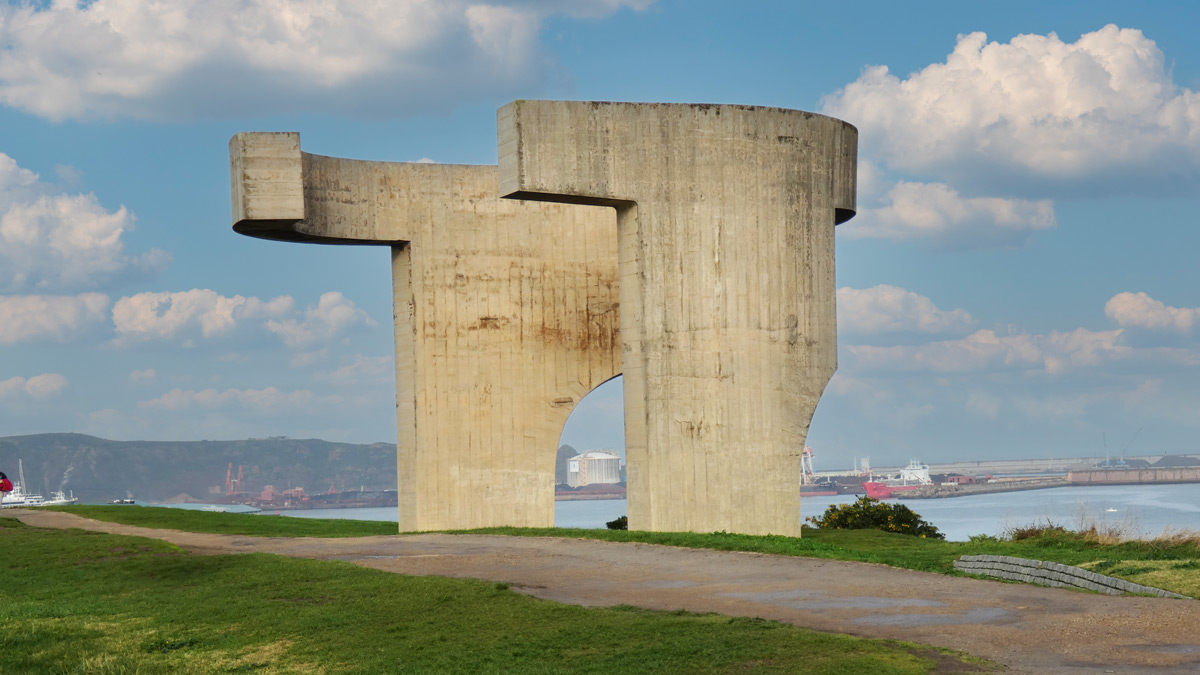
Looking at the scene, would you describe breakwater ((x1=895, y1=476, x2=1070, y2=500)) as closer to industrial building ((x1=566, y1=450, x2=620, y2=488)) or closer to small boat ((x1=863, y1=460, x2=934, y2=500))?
small boat ((x1=863, y1=460, x2=934, y2=500))

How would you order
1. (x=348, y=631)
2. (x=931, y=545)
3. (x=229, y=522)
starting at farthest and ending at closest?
(x=229, y=522) → (x=931, y=545) → (x=348, y=631)

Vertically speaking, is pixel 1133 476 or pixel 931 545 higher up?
pixel 931 545

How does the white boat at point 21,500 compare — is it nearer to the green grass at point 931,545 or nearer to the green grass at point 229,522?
the green grass at point 229,522

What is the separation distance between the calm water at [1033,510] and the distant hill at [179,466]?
800 inches

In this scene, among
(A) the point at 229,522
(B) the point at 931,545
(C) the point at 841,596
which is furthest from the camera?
(A) the point at 229,522

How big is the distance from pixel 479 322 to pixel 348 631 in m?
13.4

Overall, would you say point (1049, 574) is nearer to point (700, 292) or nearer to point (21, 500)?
point (700, 292)

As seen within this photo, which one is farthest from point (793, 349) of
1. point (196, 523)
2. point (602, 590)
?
point (196, 523)

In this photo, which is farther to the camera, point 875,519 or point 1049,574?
point 875,519

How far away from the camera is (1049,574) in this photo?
44.0 ft

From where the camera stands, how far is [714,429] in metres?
20.1

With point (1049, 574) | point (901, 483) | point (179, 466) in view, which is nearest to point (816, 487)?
point (901, 483)

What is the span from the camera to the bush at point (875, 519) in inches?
952

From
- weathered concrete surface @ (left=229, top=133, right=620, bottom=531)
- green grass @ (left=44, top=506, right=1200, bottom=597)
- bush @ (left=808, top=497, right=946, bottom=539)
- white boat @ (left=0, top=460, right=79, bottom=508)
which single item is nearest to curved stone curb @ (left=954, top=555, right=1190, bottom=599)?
green grass @ (left=44, top=506, right=1200, bottom=597)
